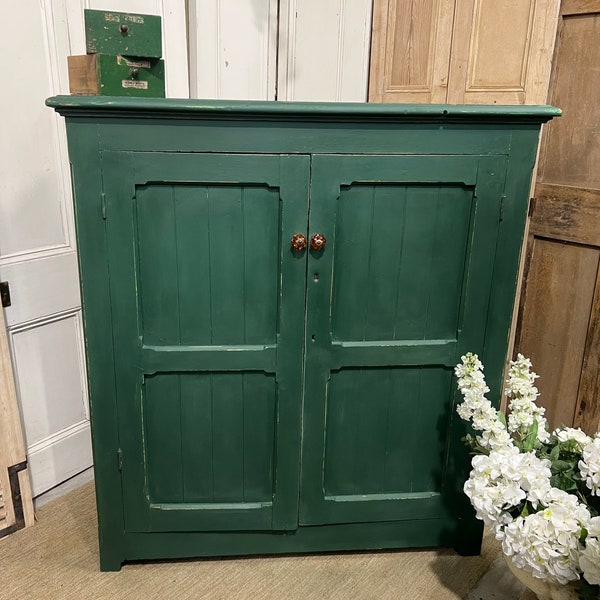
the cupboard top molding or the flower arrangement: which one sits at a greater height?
the cupboard top molding

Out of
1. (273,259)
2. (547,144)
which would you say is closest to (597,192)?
(547,144)

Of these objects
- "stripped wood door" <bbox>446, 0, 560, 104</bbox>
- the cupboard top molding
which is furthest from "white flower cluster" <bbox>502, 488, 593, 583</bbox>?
"stripped wood door" <bbox>446, 0, 560, 104</bbox>

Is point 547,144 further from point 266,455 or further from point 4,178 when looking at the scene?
point 4,178

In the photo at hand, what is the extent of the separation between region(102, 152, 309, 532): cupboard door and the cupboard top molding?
11 cm

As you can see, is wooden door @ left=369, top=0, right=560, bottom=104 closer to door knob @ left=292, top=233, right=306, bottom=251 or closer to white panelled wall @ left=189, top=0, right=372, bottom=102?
white panelled wall @ left=189, top=0, right=372, bottom=102

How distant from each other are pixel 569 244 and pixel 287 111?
1.23 meters

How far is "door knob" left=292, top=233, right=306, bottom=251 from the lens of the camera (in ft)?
5.32

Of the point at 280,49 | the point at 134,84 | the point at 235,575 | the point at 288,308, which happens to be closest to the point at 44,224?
the point at 134,84

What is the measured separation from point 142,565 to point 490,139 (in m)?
1.66

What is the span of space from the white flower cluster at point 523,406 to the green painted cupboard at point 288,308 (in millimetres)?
83

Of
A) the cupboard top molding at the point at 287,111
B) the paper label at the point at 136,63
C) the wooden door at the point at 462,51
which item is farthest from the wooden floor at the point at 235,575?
the wooden door at the point at 462,51

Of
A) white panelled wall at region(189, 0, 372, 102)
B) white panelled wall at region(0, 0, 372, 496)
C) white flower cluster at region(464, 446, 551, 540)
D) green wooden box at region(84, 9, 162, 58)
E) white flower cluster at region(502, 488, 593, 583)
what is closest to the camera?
white flower cluster at region(502, 488, 593, 583)

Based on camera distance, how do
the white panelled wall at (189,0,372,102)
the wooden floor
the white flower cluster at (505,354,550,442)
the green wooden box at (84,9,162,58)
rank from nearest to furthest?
the green wooden box at (84,9,162,58) < the white flower cluster at (505,354,550,442) < the wooden floor < the white panelled wall at (189,0,372,102)

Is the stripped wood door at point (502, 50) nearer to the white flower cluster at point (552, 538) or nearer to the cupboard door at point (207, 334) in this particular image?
the cupboard door at point (207, 334)
